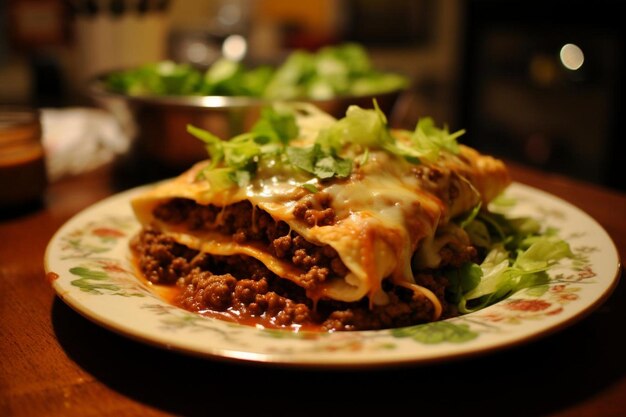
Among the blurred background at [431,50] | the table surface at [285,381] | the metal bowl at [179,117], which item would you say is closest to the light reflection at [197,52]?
the blurred background at [431,50]

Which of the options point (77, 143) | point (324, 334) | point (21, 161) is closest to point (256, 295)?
point (324, 334)

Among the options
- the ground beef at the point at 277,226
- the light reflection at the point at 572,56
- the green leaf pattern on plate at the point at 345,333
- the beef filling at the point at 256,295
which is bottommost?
the beef filling at the point at 256,295

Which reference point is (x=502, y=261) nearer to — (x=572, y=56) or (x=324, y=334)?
(x=324, y=334)

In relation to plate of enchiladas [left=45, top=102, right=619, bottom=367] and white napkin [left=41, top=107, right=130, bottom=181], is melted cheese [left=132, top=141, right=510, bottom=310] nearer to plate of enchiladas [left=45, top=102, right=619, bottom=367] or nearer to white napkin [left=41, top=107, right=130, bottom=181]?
plate of enchiladas [left=45, top=102, right=619, bottom=367]

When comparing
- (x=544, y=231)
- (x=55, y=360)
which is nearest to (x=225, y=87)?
(x=544, y=231)

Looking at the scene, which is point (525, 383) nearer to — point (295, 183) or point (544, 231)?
point (295, 183)

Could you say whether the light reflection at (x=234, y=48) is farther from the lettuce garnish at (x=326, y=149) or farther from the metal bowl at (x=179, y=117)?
the lettuce garnish at (x=326, y=149)
